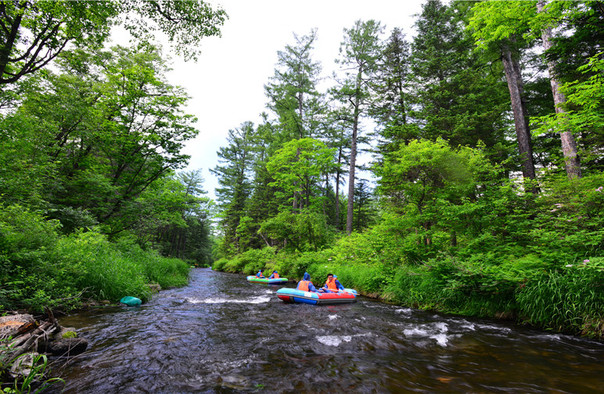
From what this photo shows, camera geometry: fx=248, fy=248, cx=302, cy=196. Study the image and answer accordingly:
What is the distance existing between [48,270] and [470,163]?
41.8ft

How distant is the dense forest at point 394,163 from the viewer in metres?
5.99

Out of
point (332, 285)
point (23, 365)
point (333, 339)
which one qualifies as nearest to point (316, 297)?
point (332, 285)

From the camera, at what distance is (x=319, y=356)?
176 inches

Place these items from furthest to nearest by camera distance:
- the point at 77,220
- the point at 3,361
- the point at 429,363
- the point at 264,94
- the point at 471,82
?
the point at 264,94, the point at 471,82, the point at 77,220, the point at 429,363, the point at 3,361

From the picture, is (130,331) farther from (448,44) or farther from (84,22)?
(448,44)

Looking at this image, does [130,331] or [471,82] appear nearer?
[130,331]

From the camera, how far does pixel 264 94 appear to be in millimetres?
23297

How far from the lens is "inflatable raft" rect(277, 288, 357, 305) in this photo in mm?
9234

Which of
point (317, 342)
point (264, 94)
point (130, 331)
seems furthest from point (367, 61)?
point (130, 331)

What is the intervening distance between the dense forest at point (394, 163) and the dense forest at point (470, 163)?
69 mm

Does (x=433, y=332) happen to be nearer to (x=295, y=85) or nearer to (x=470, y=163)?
(x=470, y=163)

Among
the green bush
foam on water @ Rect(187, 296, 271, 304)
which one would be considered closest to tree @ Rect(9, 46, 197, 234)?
foam on water @ Rect(187, 296, 271, 304)

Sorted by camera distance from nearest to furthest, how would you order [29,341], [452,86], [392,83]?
[29,341] → [452,86] → [392,83]

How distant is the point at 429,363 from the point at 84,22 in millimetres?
12818
